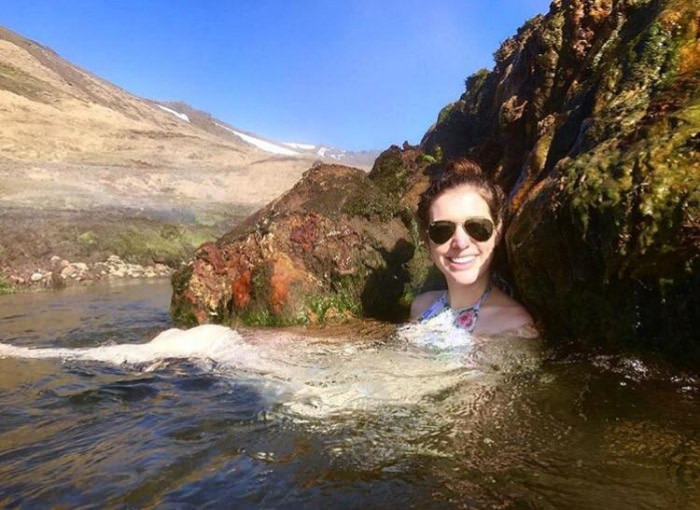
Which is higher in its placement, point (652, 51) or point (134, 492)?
point (652, 51)

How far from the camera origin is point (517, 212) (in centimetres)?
387

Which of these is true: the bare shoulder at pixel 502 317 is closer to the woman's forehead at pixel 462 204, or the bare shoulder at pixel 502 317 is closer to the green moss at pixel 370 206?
the woman's forehead at pixel 462 204

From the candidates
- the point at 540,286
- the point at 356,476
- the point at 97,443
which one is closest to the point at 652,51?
the point at 540,286

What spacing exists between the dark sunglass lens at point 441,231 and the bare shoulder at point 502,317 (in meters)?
0.55

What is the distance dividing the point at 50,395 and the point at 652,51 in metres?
4.36

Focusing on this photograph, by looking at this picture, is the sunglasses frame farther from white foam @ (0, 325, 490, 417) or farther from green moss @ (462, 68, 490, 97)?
green moss @ (462, 68, 490, 97)

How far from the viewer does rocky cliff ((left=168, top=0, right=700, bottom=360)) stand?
277 cm

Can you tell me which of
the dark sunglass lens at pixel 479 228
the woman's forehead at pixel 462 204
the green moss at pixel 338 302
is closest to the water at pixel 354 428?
the dark sunglass lens at pixel 479 228

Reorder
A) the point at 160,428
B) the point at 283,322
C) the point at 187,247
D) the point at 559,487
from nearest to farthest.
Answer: the point at 559,487 < the point at 160,428 < the point at 283,322 < the point at 187,247

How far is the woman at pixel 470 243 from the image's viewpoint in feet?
12.6

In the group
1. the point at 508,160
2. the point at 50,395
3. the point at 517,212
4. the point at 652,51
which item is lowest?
the point at 50,395

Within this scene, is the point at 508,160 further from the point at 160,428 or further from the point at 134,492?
the point at 134,492

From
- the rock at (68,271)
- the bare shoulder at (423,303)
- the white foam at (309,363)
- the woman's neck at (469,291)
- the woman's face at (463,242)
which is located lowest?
the rock at (68,271)

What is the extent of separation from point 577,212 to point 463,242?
2.98 ft
